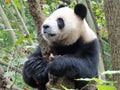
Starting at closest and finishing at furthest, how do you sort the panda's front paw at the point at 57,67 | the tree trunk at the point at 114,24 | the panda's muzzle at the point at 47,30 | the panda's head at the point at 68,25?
the panda's front paw at the point at 57,67
the panda's muzzle at the point at 47,30
the panda's head at the point at 68,25
the tree trunk at the point at 114,24

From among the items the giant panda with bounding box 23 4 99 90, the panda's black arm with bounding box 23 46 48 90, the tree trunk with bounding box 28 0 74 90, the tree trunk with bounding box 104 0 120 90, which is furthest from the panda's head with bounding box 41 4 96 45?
the tree trunk with bounding box 104 0 120 90

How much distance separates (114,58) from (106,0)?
2.39 feet

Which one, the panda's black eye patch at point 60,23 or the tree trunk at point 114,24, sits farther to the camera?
the tree trunk at point 114,24

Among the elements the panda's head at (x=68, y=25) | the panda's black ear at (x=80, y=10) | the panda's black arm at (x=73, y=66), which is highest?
the panda's black ear at (x=80, y=10)

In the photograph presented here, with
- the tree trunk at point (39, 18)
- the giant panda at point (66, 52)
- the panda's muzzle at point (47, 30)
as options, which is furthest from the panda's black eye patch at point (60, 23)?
the tree trunk at point (39, 18)

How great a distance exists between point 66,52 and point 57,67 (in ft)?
1.50

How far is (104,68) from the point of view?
5.16m

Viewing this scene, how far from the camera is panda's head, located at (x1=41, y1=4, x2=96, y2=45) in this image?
3.19 meters

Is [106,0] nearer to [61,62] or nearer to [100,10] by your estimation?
[61,62]

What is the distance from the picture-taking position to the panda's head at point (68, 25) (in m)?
3.19

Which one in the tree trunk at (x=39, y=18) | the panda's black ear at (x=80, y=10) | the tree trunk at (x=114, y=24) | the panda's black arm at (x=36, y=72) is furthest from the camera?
the tree trunk at (x=114, y=24)

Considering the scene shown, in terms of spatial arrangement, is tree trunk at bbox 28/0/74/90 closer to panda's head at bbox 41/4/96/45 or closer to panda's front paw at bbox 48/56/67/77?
panda's front paw at bbox 48/56/67/77

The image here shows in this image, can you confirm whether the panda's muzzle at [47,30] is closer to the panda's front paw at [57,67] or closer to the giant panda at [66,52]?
the giant panda at [66,52]

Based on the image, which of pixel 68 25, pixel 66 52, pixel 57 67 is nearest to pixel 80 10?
pixel 68 25
